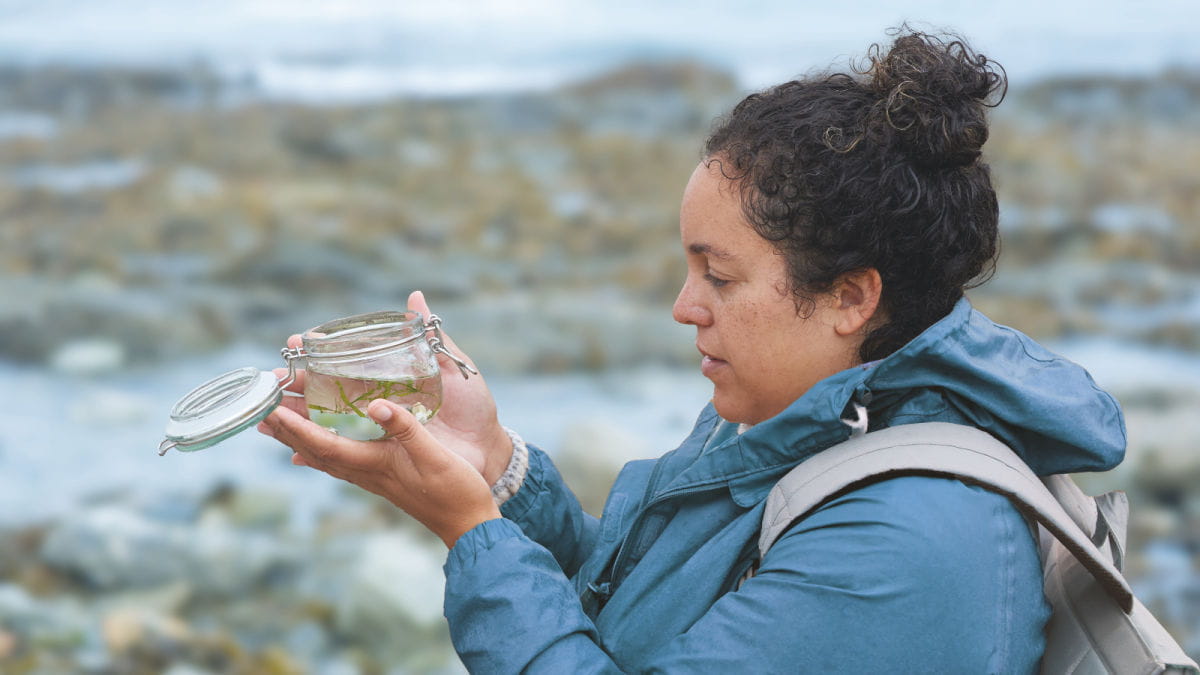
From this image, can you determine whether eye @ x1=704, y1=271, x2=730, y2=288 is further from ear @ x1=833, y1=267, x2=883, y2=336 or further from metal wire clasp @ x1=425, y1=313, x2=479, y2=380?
metal wire clasp @ x1=425, y1=313, x2=479, y2=380

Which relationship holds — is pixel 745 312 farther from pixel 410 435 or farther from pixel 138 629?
pixel 138 629

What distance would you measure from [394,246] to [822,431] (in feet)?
9.17

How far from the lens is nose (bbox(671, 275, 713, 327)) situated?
1273 mm

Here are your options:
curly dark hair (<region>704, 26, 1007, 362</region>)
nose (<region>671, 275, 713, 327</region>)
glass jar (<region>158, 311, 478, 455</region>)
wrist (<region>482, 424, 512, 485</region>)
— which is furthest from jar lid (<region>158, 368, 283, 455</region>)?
curly dark hair (<region>704, 26, 1007, 362</region>)

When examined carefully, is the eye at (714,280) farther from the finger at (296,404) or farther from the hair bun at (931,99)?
the finger at (296,404)

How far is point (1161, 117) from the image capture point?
386cm

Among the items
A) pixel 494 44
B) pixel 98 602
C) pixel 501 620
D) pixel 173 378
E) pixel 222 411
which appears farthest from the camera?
pixel 494 44

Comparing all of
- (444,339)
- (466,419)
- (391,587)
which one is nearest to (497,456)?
(466,419)

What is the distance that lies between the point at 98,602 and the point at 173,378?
0.71 meters

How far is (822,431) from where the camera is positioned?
116 centimetres

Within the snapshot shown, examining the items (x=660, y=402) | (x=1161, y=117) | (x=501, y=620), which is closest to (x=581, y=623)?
(x=501, y=620)

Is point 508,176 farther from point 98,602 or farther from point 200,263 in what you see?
point 98,602

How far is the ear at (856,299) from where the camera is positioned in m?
1.22

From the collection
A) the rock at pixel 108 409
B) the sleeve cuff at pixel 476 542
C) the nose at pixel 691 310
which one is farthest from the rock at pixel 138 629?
the nose at pixel 691 310
